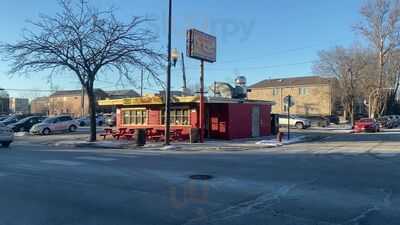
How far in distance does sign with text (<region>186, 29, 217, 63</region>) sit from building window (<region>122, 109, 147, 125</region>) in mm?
6744

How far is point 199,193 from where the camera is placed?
30.1 feet

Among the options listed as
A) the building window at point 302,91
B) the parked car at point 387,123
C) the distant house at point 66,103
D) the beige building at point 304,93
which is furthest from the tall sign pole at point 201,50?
the distant house at point 66,103

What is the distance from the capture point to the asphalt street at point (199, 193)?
7062 mm

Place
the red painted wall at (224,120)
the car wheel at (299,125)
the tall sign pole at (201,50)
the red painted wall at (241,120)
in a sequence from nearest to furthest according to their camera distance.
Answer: the tall sign pole at (201,50)
the red painted wall at (224,120)
the red painted wall at (241,120)
the car wheel at (299,125)

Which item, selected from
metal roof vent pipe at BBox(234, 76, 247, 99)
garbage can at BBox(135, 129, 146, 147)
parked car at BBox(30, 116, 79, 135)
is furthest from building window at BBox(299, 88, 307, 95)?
garbage can at BBox(135, 129, 146, 147)

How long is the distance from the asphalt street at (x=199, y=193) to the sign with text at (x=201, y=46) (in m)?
13.4

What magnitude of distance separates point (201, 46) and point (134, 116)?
830 centimetres

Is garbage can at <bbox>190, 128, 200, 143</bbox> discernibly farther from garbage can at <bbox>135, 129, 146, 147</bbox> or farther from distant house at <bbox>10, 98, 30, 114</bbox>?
distant house at <bbox>10, 98, 30, 114</bbox>

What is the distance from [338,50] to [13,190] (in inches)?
2399

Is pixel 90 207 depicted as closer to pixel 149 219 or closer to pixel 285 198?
pixel 149 219

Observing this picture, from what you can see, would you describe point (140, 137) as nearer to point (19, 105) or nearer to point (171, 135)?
point (171, 135)

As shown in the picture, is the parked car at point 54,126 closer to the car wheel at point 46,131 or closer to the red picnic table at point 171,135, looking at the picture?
the car wheel at point 46,131

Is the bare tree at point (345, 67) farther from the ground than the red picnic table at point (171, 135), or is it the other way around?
the bare tree at point (345, 67)

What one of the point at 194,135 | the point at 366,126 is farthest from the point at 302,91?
the point at 194,135
